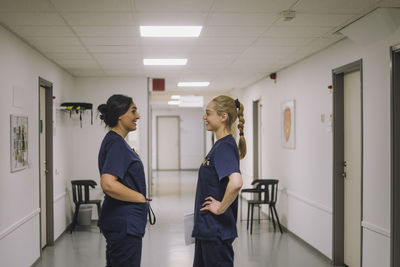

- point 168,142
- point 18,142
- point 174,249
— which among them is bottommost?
point 174,249

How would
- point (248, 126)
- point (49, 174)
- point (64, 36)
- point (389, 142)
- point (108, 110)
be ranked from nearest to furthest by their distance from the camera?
1. point (108, 110)
2. point (389, 142)
3. point (64, 36)
4. point (49, 174)
5. point (248, 126)

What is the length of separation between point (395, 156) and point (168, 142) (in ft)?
46.8

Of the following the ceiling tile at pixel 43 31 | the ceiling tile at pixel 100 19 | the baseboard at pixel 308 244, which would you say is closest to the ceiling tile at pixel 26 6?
the ceiling tile at pixel 100 19

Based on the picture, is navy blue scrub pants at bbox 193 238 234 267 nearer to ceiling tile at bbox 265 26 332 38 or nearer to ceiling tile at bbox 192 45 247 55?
ceiling tile at bbox 265 26 332 38

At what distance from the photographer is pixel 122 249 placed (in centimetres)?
219

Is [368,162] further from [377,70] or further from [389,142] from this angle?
[377,70]

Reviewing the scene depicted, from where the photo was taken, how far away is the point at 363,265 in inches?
155

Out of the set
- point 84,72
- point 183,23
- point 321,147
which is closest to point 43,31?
point 183,23

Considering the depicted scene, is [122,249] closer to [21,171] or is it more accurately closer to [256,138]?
[21,171]

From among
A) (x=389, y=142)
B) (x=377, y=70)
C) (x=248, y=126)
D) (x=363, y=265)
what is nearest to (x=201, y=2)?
(x=377, y=70)

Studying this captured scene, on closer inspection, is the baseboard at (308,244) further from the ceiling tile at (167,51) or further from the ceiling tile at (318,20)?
the ceiling tile at (167,51)

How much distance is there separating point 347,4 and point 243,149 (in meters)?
1.72

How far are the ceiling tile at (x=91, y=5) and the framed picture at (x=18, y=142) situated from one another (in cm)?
127

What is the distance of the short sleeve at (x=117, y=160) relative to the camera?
85.2 inches
